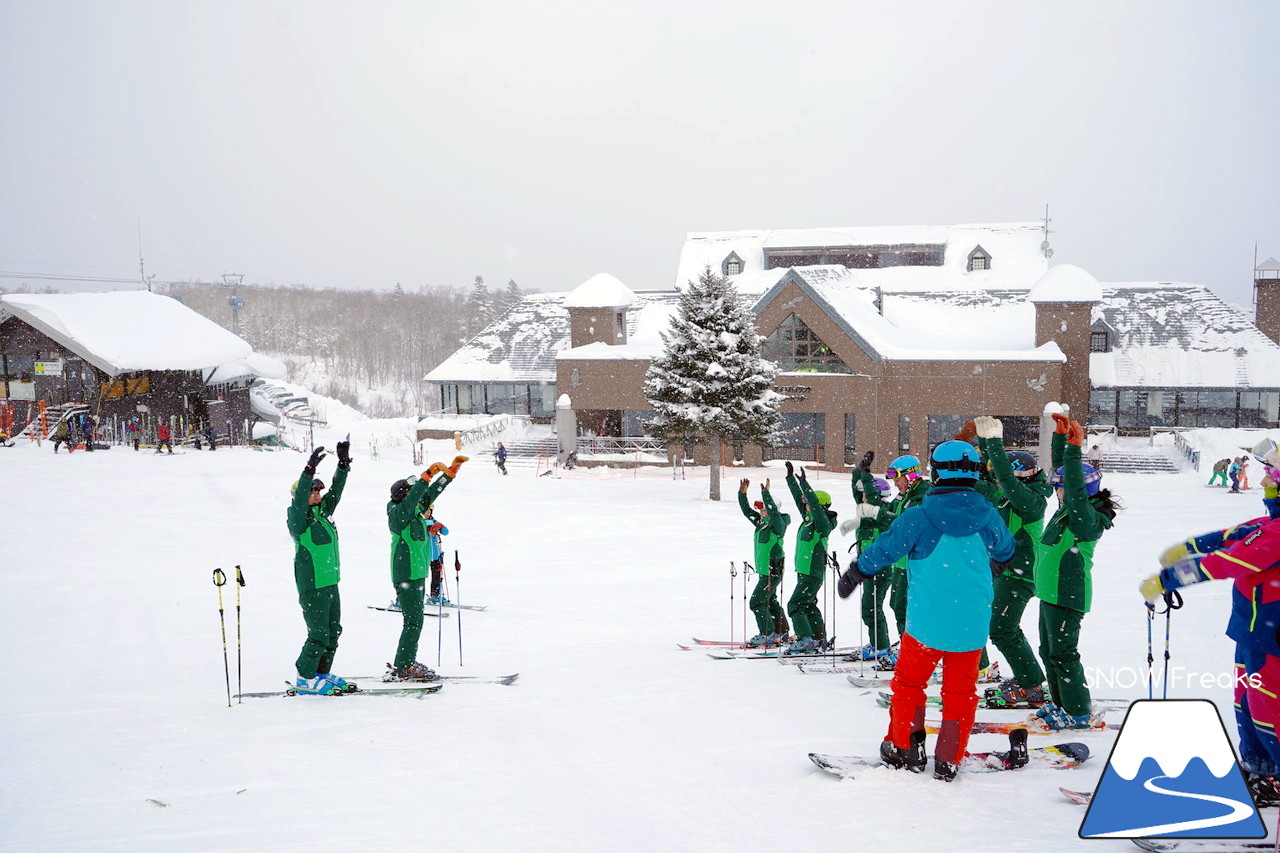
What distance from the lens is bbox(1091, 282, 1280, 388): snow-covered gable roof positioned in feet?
113

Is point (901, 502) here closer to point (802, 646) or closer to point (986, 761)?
point (802, 646)

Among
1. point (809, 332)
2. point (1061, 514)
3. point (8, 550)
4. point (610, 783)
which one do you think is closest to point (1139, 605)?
point (1061, 514)

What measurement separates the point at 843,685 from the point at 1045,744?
2.30 metres

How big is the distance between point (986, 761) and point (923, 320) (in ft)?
108

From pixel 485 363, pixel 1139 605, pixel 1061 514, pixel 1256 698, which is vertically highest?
pixel 485 363

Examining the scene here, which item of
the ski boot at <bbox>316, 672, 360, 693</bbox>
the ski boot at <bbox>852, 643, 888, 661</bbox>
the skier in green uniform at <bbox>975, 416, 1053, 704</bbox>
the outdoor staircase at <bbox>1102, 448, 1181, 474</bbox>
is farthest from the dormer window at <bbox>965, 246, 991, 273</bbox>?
the ski boot at <bbox>316, 672, 360, 693</bbox>

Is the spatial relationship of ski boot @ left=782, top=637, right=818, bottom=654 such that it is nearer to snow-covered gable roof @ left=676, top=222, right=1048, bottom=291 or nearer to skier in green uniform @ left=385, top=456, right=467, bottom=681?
skier in green uniform @ left=385, top=456, right=467, bottom=681

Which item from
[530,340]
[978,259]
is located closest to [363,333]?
[530,340]

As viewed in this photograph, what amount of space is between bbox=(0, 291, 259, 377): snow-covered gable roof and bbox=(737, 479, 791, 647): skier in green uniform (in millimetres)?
23934

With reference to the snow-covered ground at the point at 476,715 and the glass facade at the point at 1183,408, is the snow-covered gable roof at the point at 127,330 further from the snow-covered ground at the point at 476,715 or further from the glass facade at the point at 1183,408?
the glass facade at the point at 1183,408

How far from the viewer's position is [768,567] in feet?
31.8

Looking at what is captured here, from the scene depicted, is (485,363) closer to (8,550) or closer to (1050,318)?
(1050,318)

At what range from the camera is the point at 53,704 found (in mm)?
7238
